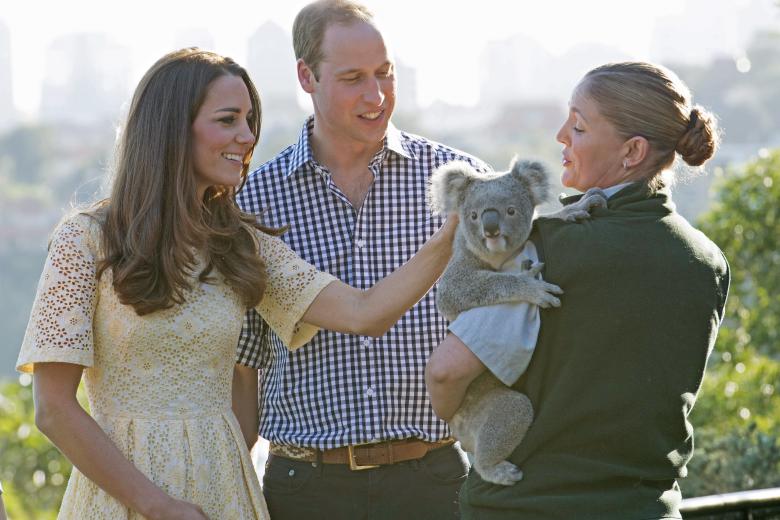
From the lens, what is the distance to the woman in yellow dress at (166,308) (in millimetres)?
2494

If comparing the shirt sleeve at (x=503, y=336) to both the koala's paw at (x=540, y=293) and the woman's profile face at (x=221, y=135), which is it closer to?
the koala's paw at (x=540, y=293)

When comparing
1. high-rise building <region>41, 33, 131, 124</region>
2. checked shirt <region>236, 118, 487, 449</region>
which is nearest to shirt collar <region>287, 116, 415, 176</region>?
checked shirt <region>236, 118, 487, 449</region>

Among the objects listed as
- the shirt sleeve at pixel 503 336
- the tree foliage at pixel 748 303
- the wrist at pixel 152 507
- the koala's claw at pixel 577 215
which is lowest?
the tree foliage at pixel 748 303

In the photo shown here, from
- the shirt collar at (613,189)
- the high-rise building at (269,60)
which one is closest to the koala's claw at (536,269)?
the shirt collar at (613,189)

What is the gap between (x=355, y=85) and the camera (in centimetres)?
326

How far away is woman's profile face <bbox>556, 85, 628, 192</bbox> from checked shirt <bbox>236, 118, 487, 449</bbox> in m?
0.70

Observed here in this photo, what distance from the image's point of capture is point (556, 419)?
7.22 feet

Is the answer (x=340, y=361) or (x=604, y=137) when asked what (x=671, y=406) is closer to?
(x=604, y=137)

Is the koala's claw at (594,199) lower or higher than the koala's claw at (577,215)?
higher

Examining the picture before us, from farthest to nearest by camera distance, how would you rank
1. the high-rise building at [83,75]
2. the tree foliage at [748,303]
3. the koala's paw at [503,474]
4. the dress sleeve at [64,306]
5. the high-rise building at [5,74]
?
1. the high-rise building at [83,75]
2. the high-rise building at [5,74]
3. the tree foliage at [748,303]
4. the dress sleeve at [64,306]
5. the koala's paw at [503,474]

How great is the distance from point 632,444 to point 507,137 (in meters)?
84.4

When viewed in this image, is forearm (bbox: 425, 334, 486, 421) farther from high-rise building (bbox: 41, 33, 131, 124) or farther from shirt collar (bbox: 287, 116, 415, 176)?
high-rise building (bbox: 41, 33, 131, 124)

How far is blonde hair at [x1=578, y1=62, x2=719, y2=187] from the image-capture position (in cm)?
232

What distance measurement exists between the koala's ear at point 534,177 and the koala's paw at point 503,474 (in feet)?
1.86
